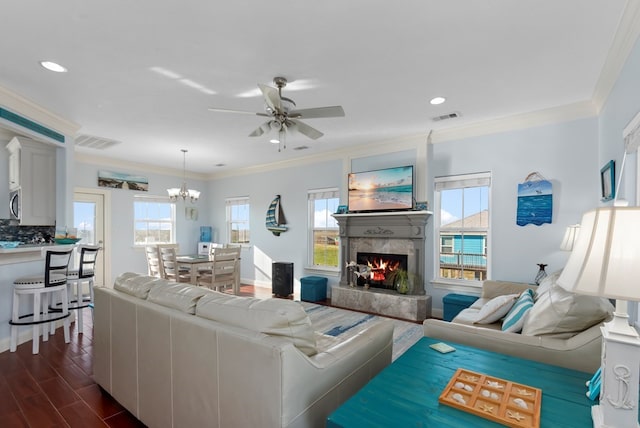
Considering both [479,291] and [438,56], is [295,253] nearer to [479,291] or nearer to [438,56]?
[479,291]

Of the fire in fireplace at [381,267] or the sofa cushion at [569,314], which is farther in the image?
the fire in fireplace at [381,267]

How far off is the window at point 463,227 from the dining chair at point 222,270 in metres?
3.30

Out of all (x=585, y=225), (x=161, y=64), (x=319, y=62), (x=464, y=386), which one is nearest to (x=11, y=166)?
(x=161, y=64)

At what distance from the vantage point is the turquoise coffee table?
112 centimetres

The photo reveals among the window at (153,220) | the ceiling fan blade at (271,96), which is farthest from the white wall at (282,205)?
the ceiling fan blade at (271,96)

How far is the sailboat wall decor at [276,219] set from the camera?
21.1 ft

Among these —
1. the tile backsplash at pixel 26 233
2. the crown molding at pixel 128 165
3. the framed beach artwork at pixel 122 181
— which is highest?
the crown molding at pixel 128 165

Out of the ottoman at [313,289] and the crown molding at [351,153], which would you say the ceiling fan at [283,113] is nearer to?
the crown molding at [351,153]

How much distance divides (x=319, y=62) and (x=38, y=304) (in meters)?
3.68

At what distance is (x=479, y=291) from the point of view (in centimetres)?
423

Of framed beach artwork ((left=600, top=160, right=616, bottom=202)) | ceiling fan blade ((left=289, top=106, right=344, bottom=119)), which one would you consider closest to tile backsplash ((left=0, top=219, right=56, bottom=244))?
ceiling fan blade ((left=289, top=106, right=344, bottom=119))

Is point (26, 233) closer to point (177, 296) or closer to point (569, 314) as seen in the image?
point (177, 296)

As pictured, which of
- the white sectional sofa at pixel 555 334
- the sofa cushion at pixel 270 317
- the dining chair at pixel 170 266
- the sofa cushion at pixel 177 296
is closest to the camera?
the sofa cushion at pixel 270 317

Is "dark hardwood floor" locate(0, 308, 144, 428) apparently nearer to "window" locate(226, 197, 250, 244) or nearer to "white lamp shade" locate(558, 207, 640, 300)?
"white lamp shade" locate(558, 207, 640, 300)
